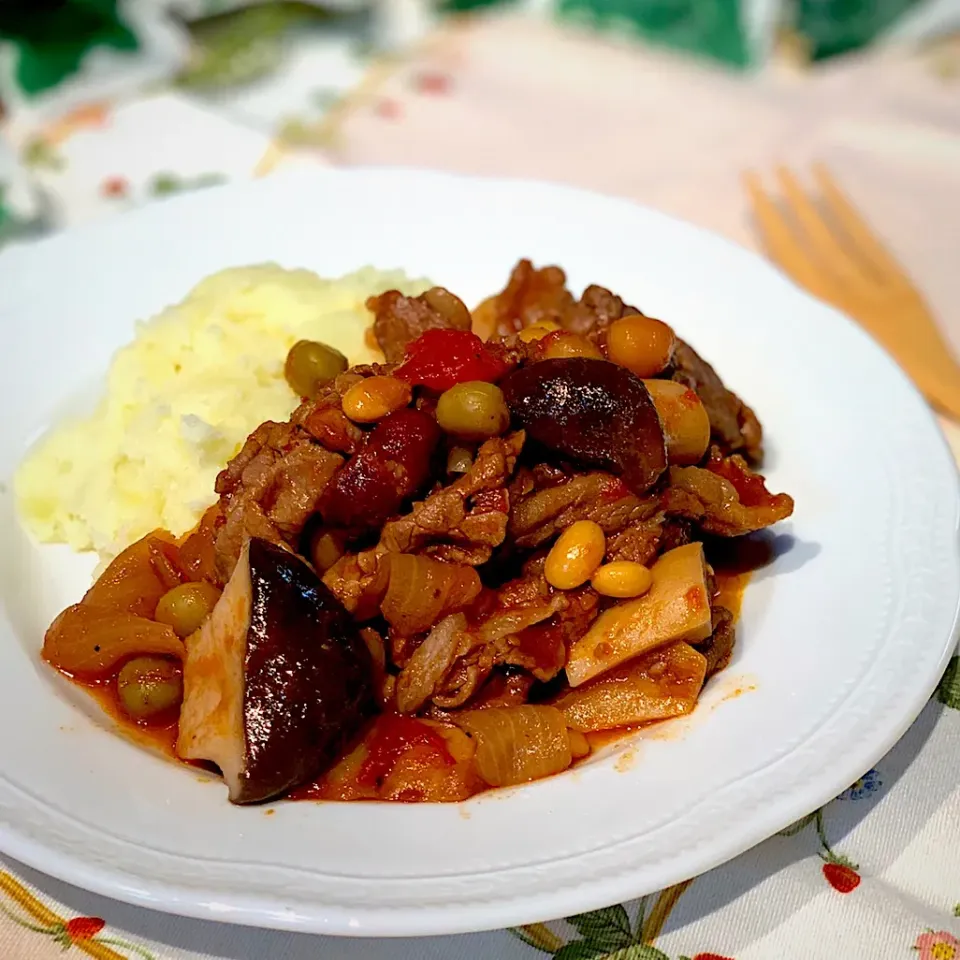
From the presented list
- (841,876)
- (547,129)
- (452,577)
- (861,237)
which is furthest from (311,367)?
(547,129)

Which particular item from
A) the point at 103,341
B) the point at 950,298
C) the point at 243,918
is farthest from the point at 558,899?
the point at 950,298

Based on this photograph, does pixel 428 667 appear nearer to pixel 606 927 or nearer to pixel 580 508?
pixel 580 508

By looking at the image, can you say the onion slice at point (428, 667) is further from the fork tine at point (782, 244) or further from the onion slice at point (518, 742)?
the fork tine at point (782, 244)

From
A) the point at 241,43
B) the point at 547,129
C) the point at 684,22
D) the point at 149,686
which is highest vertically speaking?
the point at 684,22

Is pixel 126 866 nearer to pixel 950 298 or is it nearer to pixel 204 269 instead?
pixel 204 269

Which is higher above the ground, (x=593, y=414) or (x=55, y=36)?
(x=593, y=414)

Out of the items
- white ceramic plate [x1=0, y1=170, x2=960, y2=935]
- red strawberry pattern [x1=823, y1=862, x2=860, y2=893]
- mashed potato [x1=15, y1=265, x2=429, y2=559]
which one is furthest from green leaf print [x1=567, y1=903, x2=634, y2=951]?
mashed potato [x1=15, y1=265, x2=429, y2=559]
